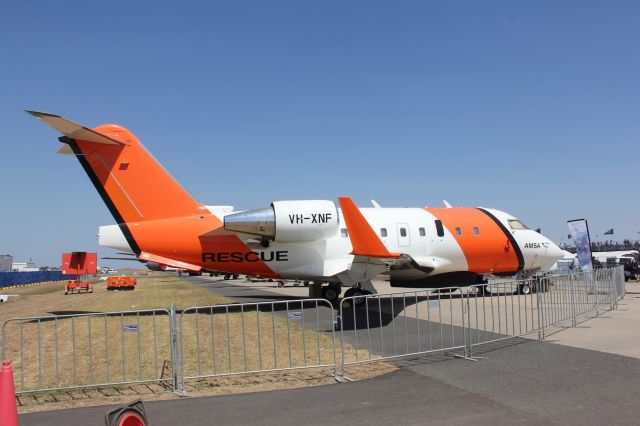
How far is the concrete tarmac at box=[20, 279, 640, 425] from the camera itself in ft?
19.1

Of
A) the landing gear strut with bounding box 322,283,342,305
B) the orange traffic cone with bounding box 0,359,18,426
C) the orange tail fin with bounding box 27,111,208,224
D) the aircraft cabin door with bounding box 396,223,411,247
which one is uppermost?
the orange tail fin with bounding box 27,111,208,224

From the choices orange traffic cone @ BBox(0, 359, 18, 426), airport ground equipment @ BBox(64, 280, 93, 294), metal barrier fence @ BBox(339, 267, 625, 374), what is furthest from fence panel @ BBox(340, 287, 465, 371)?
airport ground equipment @ BBox(64, 280, 93, 294)

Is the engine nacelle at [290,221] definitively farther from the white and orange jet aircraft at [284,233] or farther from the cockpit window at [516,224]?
the cockpit window at [516,224]

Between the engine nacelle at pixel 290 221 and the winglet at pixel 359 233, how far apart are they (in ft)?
8.69

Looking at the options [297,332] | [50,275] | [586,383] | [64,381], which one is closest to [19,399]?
[64,381]

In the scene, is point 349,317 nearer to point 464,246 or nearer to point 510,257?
point 464,246

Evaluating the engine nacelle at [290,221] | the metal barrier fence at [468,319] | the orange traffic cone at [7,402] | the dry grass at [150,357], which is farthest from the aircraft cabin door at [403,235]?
the orange traffic cone at [7,402]

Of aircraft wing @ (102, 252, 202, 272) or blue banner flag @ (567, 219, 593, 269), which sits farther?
blue banner flag @ (567, 219, 593, 269)

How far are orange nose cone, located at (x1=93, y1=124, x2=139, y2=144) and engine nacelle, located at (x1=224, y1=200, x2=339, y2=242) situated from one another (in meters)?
4.12

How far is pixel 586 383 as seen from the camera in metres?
7.14

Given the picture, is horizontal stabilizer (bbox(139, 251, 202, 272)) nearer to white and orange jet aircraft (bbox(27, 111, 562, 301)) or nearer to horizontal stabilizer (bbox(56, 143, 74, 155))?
white and orange jet aircraft (bbox(27, 111, 562, 301))

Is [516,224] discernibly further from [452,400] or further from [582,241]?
[452,400]

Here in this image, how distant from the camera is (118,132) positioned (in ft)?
56.6

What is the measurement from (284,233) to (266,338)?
249 inches
